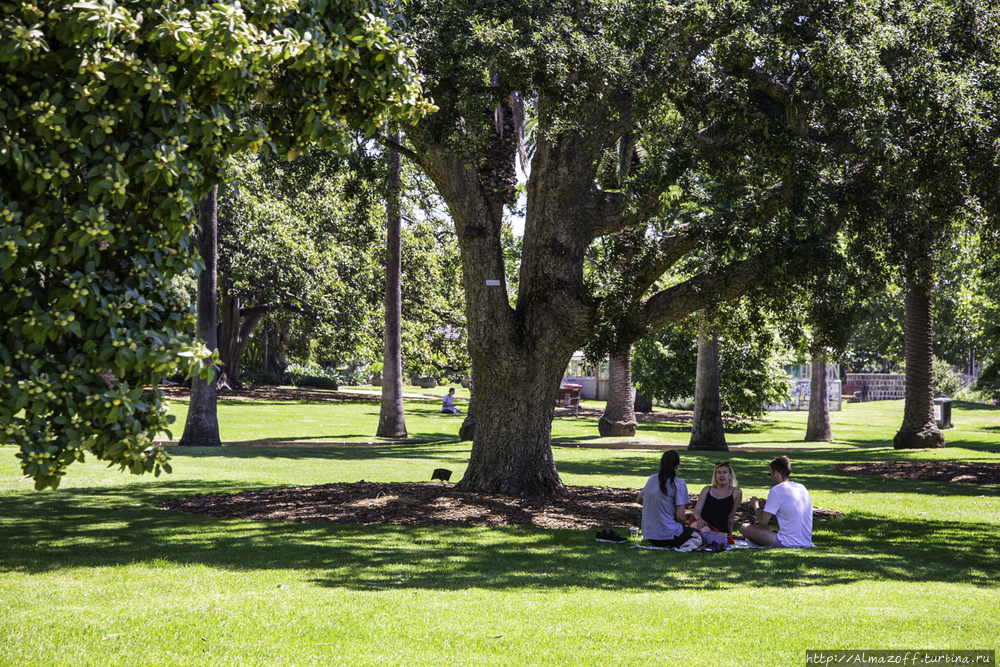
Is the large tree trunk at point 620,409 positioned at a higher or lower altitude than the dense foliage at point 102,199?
lower

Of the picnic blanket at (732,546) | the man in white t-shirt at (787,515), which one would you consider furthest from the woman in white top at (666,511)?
the man in white t-shirt at (787,515)

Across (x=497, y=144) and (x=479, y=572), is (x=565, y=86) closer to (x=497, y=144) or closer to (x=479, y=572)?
(x=497, y=144)

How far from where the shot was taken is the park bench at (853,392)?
60.5 metres

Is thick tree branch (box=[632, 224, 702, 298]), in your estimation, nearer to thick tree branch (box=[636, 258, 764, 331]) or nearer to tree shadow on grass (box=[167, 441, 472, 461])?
thick tree branch (box=[636, 258, 764, 331])

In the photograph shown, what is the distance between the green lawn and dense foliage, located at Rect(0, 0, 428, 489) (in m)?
2.03

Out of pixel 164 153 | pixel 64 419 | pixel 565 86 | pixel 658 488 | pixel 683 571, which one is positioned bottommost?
pixel 683 571

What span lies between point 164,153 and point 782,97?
29.5ft

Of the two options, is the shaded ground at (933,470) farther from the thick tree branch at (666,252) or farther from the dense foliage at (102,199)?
the dense foliage at (102,199)

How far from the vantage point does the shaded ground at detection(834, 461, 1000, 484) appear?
1577cm

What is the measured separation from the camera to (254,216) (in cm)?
3359

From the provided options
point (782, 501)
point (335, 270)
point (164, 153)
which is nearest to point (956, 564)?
point (782, 501)

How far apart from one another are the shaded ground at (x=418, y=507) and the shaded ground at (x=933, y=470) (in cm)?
527

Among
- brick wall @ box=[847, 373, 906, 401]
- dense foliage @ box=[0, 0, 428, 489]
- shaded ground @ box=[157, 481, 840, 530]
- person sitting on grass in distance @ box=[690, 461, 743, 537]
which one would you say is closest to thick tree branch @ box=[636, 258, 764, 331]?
shaded ground @ box=[157, 481, 840, 530]

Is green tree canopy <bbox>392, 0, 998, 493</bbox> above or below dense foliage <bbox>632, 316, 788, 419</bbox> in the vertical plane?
above
